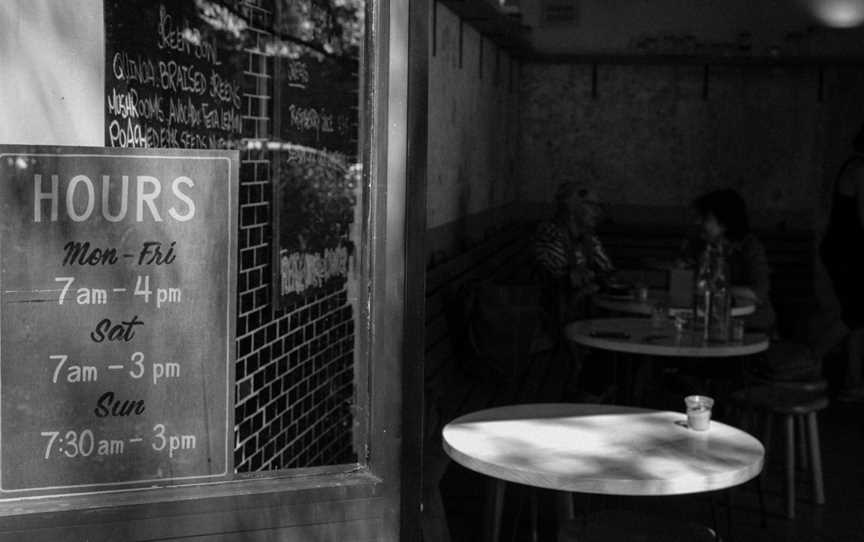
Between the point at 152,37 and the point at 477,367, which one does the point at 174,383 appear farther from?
the point at 477,367

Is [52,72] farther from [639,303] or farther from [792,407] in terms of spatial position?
[639,303]

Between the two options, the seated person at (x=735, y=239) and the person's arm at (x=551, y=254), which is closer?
the seated person at (x=735, y=239)

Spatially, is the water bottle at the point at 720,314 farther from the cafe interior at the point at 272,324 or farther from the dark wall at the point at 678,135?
the dark wall at the point at 678,135

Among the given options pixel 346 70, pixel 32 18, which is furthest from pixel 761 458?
pixel 32 18

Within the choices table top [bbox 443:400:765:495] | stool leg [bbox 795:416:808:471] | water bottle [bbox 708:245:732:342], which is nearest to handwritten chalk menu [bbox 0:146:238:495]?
table top [bbox 443:400:765:495]

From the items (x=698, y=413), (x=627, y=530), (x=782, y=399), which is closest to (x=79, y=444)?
(x=627, y=530)

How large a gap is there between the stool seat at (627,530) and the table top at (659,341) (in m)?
1.68

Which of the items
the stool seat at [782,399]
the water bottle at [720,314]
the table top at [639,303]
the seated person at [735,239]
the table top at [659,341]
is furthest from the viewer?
the seated person at [735,239]

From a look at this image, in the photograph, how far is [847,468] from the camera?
627cm

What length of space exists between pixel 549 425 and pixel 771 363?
105 inches

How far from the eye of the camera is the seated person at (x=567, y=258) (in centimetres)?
719

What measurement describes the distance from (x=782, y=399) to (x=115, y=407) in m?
3.81

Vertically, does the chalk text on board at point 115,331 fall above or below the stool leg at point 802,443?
above

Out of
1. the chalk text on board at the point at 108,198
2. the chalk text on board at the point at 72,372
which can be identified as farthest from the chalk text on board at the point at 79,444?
the chalk text on board at the point at 108,198
